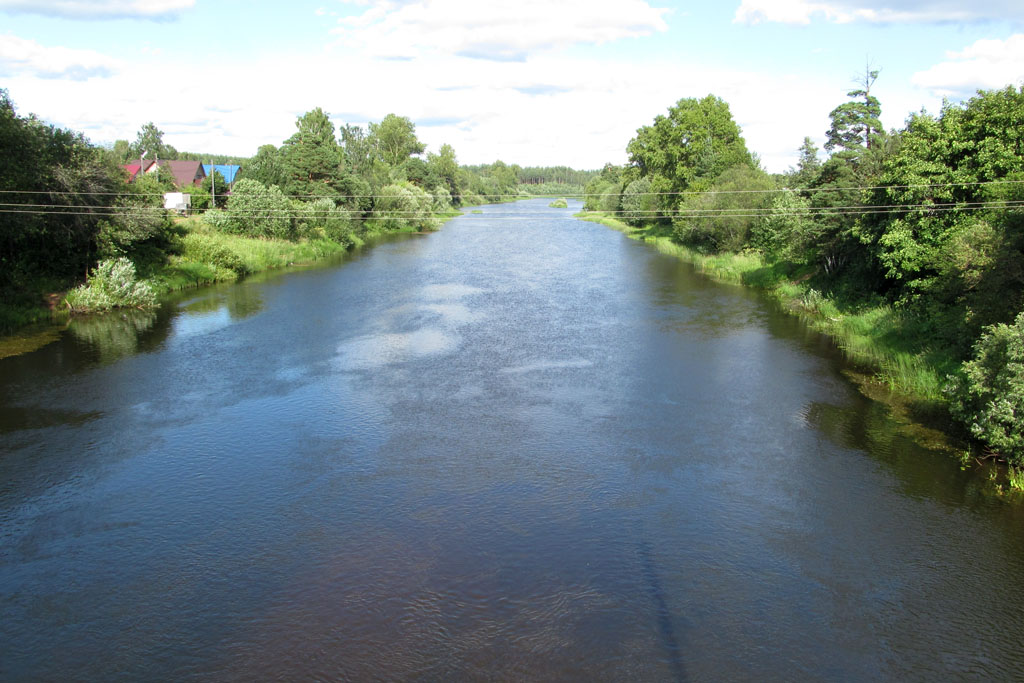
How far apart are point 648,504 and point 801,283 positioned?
73.8 feet

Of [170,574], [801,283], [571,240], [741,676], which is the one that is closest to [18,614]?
[170,574]

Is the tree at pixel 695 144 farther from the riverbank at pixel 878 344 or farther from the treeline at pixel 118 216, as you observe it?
the treeline at pixel 118 216

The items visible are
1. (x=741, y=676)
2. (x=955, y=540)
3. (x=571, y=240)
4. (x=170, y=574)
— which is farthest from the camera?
(x=571, y=240)

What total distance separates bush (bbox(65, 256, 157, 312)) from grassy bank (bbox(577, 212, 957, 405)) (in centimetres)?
2780

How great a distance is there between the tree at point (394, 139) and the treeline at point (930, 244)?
74.2 meters

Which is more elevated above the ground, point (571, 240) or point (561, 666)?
point (571, 240)

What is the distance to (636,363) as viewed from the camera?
22.6 metres

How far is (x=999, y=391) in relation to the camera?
45.4 ft

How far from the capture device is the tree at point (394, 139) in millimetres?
103250

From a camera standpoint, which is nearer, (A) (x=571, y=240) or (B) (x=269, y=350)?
(B) (x=269, y=350)

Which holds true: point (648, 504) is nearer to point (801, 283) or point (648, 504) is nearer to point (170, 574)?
point (170, 574)

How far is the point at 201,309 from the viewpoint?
30.3m

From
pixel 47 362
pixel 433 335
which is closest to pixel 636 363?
pixel 433 335

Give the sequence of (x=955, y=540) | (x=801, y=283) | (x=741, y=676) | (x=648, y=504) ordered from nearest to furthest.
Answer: (x=741, y=676) < (x=955, y=540) < (x=648, y=504) < (x=801, y=283)
